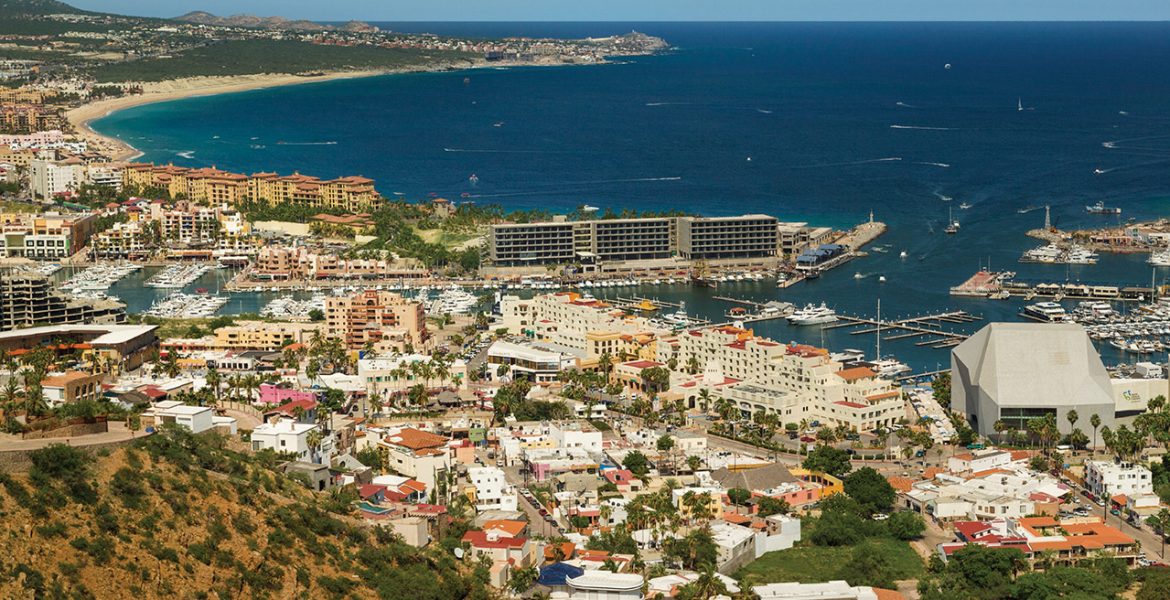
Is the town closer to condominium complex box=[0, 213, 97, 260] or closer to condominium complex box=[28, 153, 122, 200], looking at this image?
condominium complex box=[0, 213, 97, 260]

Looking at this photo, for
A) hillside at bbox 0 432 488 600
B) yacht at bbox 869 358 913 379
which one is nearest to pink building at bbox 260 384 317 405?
hillside at bbox 0 432 488 600

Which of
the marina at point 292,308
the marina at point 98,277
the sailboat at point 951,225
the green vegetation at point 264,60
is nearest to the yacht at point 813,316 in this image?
the marina at point 292,308

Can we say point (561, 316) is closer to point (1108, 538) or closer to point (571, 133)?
point (1108, 538)

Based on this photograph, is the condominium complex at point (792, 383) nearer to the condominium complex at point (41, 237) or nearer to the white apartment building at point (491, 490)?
the white apartment building at point (491, 490)

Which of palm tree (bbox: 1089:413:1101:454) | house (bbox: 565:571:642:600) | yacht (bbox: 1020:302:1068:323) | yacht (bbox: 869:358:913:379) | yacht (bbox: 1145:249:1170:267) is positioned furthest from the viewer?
yacht (bbox: 1145:249:1170:267)

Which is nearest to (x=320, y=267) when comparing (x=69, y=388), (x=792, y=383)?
(x=792, y=383)

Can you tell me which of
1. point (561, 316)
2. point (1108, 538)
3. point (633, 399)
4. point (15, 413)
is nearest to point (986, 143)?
point (561, 316)

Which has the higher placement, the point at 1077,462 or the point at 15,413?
the point at 15,413

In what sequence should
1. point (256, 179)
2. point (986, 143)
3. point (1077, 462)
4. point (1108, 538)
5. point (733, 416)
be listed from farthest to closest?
point (986, 143), point (256, 179), point (733, 416), point (1077, 462), point (1108, 538)
